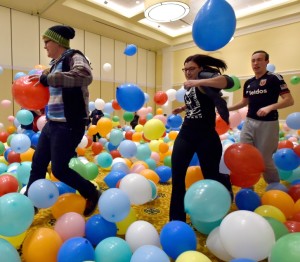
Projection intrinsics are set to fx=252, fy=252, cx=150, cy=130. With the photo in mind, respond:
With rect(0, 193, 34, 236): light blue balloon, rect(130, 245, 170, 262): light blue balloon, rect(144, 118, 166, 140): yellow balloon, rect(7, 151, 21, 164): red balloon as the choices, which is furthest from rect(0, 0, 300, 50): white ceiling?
rect(130, 245, 170, 262): light blue balloon

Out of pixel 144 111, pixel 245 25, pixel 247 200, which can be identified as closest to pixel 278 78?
pixel 247 200

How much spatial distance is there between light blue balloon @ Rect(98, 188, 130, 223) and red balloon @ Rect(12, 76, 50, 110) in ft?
2.71

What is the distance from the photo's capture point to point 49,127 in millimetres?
1710

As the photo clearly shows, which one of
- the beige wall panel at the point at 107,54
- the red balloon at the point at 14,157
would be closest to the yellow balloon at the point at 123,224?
the red balloon at the point at 14,157

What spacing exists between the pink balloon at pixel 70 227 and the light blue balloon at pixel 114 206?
0.52 ft

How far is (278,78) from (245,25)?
6.31 meters

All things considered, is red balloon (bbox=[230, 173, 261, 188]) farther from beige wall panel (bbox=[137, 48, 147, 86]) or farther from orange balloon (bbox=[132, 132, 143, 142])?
beige wall panel (bbox=[137, 48, 147, 86])

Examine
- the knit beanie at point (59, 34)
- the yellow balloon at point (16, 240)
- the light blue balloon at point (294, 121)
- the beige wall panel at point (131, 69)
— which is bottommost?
the yellow balloon at point (16, 240)

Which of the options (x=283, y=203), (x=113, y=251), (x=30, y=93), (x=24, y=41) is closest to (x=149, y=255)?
(x=113, y=251)

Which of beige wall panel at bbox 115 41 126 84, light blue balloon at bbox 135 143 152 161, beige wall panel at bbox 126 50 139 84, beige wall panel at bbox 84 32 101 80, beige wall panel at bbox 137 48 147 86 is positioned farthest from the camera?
beige wall panel at bbox 137 48 147 86

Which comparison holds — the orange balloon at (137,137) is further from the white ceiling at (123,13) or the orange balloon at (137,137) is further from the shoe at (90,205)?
the white ceiling at (123,13)

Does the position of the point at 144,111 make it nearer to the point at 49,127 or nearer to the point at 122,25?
the point at 49,127

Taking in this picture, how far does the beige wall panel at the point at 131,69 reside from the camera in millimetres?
9680

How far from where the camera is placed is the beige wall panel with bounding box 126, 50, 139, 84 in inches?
381
